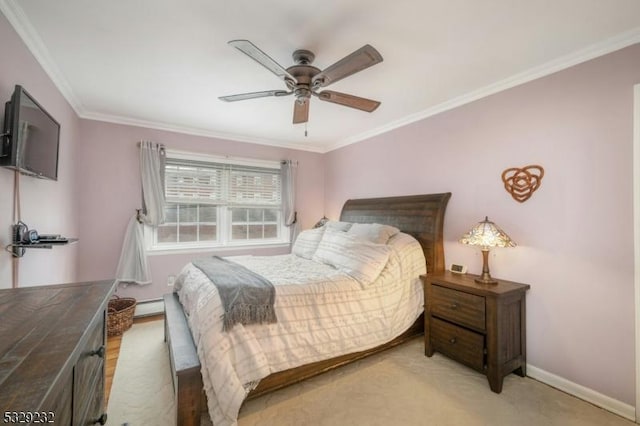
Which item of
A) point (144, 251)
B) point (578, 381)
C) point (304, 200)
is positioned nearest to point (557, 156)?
point (578, 381)

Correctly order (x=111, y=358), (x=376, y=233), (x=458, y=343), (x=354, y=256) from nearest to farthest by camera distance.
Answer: (x=458, y=343)
(x=111, y=358)
(x=354, y=256)
(x=376, y=233)

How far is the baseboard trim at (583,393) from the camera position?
1.84 metres

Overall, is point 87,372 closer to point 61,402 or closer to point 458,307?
point 61,402

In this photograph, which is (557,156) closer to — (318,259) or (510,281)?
(510,281)

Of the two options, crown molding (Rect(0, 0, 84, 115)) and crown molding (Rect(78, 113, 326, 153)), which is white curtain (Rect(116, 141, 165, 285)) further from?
crown molding (Rect(0, 0, 84, 115))

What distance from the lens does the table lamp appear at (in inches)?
90.3

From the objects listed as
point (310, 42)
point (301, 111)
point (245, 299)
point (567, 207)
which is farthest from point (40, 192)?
point (567, 207)

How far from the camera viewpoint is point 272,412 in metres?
1.86

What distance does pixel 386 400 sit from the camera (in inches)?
78.4

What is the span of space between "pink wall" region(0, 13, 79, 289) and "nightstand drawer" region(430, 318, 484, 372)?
3.18 m

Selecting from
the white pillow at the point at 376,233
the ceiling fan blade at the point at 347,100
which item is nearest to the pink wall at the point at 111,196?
the white pillow at the point at 376,233

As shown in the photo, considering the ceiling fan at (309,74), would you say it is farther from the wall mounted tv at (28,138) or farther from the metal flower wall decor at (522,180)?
the metal flower wall decor at (522,180)

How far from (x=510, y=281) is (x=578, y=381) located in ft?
2.58

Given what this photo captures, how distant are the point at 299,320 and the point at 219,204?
2.65 m
